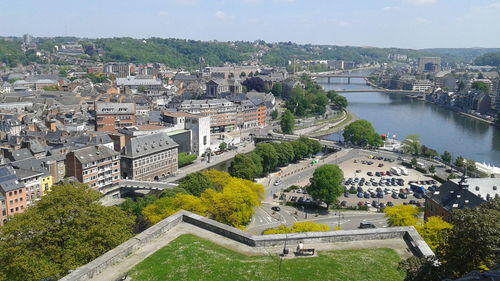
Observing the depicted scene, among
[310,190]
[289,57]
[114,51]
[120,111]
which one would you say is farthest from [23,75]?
[289,57]

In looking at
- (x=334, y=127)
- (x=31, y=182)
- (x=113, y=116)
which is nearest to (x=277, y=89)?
(x=334, y=127)

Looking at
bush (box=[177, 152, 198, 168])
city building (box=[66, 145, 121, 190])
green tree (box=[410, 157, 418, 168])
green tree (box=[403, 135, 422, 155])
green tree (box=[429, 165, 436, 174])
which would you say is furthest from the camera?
green tree (box=[403, 135, 422, 155])

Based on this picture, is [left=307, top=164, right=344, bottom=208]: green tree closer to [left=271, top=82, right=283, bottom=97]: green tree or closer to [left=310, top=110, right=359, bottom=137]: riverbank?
[left=310, top=110, right=359, bottom=137]: riverbank

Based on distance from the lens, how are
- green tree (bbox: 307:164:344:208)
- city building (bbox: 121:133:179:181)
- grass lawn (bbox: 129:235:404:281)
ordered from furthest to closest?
city building (bbox: 121:133:179:181), green tree (bbox: 307:164:344:208), grass lawn (bbox: 129:235:404:281)

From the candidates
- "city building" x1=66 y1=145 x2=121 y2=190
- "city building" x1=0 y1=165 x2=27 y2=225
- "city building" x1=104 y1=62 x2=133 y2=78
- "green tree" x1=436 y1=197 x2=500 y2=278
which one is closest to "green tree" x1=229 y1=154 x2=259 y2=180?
"city building" x1=66 y1=145 x2=121 y2=190

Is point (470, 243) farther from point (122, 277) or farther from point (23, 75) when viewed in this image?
point (23, 75)

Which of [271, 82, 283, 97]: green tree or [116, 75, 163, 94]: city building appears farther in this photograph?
[271, 82, 283, 97]: green tree

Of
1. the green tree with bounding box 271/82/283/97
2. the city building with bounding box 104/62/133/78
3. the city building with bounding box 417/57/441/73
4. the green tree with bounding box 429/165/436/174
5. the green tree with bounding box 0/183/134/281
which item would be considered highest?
the city building with bounding box 417/57/441/73
